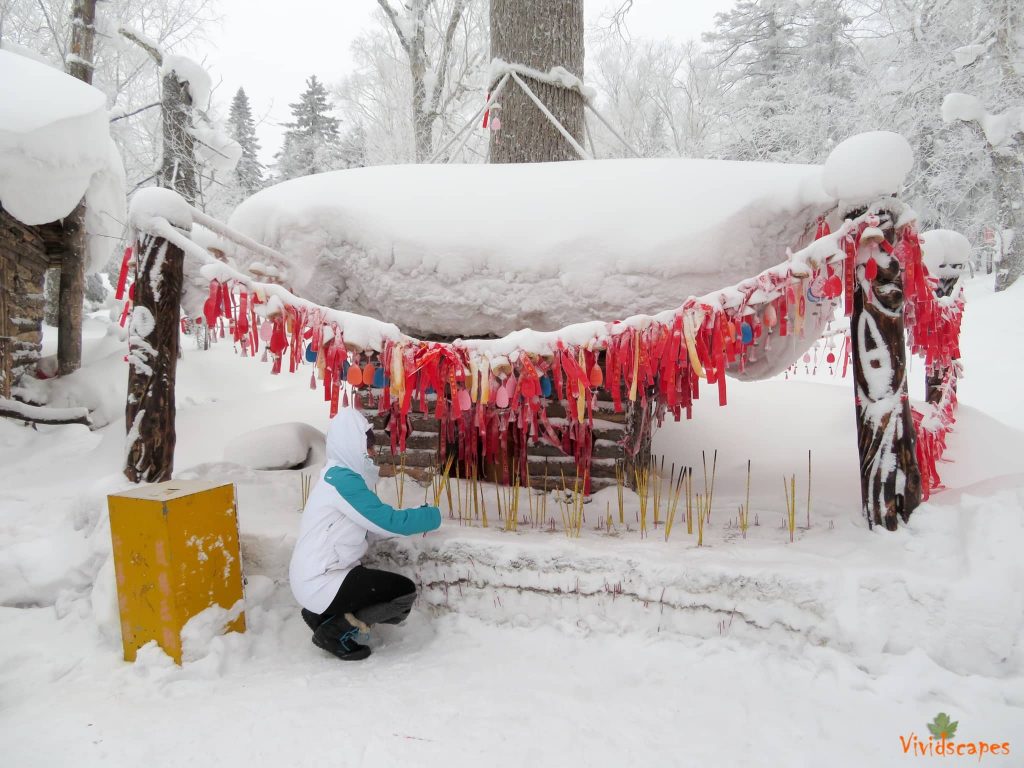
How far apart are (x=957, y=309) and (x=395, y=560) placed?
4549 millimetres

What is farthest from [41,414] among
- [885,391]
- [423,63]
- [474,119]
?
[423,63]

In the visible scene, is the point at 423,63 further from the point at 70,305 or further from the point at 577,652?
the point at 577,652

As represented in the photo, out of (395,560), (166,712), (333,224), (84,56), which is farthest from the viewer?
(84,56)

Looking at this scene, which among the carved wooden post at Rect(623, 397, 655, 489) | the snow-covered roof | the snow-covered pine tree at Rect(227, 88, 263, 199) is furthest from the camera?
the snow-covered pine tree at Rect(227, 88, 263, 199)

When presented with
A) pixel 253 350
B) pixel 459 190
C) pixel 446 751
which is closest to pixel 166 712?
pixel 446 751

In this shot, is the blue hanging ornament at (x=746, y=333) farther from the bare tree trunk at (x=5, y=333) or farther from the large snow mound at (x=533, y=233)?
the bare tree trunk at (x=5, y=333)

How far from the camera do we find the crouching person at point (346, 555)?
2697 mm

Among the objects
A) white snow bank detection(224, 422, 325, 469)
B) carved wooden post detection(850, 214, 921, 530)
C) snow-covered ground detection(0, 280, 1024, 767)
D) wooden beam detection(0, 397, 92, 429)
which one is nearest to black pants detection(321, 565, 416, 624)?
snow-covered ground detection(0, 280, 1024, 767)

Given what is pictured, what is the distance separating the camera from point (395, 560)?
9.91 ft

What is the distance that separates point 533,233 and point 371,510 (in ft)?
5.53

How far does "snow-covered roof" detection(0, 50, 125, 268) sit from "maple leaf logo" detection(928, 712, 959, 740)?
23.8 feet

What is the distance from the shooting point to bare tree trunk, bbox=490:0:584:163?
4406 mm

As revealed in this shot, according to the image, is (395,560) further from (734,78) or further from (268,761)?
(734,78)

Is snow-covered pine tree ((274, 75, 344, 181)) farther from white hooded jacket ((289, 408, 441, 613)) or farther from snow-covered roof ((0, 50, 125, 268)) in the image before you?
white hooded jacket ((289, 408, 441, 613))
